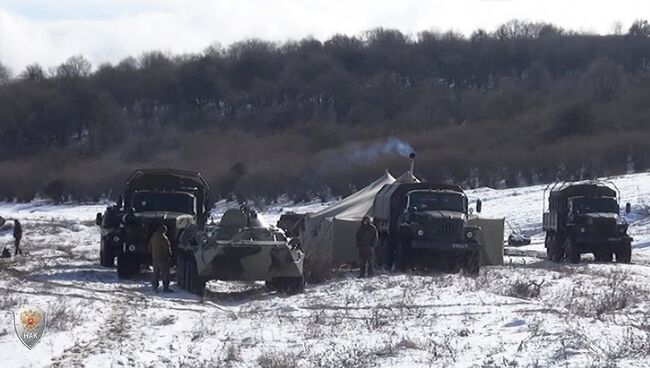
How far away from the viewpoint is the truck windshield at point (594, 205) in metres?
35.2

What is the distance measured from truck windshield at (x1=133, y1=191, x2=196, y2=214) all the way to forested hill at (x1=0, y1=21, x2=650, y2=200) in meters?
38.3

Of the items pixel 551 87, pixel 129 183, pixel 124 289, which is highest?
pixel 551 87

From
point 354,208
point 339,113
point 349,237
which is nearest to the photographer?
point 349,237

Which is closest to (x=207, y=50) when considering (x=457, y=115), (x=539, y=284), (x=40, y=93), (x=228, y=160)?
(x=40, y=93)

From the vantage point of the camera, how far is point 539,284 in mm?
20594

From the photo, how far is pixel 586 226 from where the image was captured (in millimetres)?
34344

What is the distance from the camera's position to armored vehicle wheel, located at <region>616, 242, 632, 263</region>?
3350 centimetres

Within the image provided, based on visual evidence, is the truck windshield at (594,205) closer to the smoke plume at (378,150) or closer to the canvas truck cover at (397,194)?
the canvas truck cover at (397,194)

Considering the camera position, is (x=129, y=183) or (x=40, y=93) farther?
(x=40, y=93)

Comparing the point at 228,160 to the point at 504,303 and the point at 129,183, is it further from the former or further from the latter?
the point at 504,303

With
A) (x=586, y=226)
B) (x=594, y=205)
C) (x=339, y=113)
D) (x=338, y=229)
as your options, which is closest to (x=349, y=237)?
(x=338, y=229)

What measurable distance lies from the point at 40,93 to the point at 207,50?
822 inches

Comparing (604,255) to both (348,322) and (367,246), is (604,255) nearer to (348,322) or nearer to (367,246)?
(367,246)

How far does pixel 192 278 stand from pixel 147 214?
5.82m
